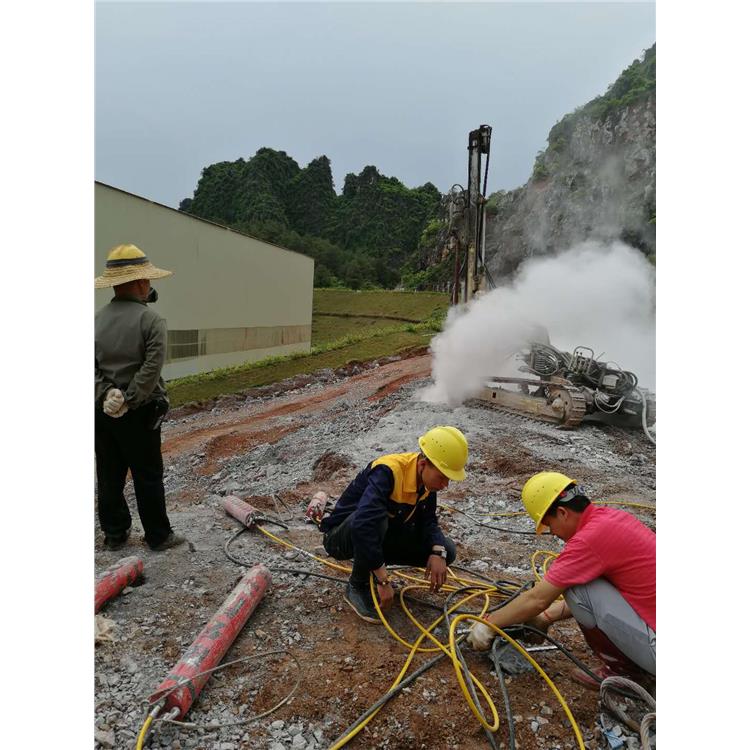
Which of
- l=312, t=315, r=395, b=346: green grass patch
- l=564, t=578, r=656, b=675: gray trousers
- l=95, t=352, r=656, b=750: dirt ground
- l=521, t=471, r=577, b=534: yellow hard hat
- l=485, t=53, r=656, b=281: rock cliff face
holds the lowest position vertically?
l=95, t=352, r=656, b=750: dirt ground

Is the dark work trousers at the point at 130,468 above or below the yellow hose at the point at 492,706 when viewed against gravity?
above

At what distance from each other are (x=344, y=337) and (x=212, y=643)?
1589cm

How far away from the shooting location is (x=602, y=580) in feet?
6.75

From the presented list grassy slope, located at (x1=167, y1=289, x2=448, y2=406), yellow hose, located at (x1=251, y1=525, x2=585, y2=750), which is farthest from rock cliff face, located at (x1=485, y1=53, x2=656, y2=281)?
yellow hose, located at (x1=251, y1=525, x2=585, y2=750)

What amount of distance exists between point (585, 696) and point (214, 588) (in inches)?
68.8

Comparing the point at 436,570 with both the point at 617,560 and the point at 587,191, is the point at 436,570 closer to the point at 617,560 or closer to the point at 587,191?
the point at 617,560

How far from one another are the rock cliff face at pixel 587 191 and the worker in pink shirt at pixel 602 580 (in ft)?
78.1

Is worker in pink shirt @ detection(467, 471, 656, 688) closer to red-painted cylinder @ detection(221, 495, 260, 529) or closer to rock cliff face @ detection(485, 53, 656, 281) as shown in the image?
red-painted cylinder @ detection(221, 495, 260, 529)

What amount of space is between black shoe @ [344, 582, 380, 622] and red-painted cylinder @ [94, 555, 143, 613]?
1.06 metres

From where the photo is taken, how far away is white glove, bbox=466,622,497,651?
2.25 m

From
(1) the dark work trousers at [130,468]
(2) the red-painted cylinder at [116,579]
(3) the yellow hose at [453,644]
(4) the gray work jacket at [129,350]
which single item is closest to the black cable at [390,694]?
(3) the yellow hose at [453,644]

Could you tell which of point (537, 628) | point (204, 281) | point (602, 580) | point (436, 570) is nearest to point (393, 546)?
point (436, 570)

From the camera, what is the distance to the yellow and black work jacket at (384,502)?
2438mm

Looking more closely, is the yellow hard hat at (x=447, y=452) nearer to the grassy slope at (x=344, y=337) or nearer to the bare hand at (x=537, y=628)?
the bare hand at (x=537, y=628)
